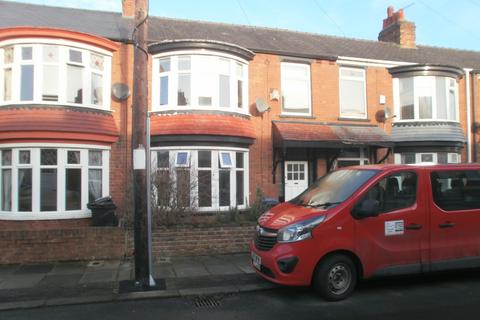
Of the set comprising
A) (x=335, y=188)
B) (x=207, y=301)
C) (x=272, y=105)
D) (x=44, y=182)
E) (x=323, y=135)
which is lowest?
(x=207, y=301)

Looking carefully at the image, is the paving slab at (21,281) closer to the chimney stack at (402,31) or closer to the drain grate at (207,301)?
the drain grate at (207,301)

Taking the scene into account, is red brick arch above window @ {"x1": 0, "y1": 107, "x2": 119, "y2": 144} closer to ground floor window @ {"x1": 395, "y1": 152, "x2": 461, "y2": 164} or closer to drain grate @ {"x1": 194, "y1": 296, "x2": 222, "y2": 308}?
drain grate @ {"x1": 194, "y1": 296, "x2": 222, "y2": 308}

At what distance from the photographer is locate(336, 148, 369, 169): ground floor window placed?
15.8 metres

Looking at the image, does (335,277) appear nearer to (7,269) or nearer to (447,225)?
(447,225)

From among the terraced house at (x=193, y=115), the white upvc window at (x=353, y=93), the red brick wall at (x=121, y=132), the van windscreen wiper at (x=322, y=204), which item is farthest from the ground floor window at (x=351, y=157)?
the van windscreen wiper at (x=322, y=204)

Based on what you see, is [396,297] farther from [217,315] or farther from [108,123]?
[108,123]

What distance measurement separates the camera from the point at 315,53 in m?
15.5

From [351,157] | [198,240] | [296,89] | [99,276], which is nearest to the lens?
[99,276]

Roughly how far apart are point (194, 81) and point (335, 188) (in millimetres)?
7294

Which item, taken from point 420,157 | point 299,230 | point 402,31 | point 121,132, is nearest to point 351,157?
point 420,157

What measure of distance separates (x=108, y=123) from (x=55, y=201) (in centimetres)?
262

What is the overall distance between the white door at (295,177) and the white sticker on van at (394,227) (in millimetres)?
8402

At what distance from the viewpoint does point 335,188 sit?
23.8 feet

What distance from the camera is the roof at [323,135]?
14156 mm
